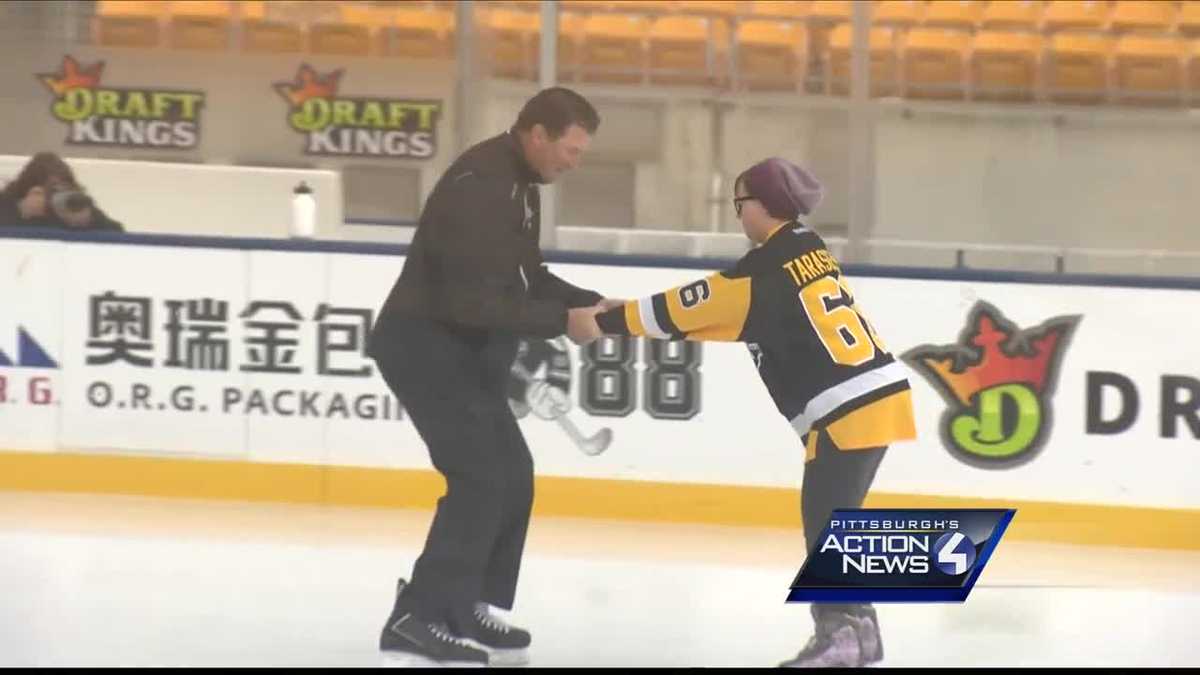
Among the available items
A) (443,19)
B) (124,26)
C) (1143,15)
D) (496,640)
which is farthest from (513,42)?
(496,640)

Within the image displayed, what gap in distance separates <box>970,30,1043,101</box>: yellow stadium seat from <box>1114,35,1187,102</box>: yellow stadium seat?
1.38 feet

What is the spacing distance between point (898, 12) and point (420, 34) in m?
2.43

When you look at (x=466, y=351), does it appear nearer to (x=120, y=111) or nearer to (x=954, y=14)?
(x=120, y=111)

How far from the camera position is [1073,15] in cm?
1146

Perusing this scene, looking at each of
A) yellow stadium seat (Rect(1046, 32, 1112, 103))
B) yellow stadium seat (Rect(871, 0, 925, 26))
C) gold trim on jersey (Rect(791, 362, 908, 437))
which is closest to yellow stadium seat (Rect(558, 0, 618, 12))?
yellow stadium seat (Rect(871, 0, 925, 26))

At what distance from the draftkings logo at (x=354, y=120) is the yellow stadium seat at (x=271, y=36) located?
134 mm

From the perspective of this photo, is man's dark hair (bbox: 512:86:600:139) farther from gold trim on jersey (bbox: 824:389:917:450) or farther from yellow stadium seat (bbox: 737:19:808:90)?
yellow stadium seat (bbox: 737:19:808:90)

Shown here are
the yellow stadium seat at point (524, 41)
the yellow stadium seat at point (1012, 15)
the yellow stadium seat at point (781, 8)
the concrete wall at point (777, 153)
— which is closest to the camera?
the yellow stadium seat at point (524, 41)

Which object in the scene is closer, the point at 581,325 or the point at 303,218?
the point at 581,325

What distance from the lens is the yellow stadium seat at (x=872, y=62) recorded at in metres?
9.55

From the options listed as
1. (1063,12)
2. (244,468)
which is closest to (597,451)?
(244,468)

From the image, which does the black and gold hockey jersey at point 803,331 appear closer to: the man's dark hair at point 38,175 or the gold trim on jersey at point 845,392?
the gold trim on jersey at point 845,392

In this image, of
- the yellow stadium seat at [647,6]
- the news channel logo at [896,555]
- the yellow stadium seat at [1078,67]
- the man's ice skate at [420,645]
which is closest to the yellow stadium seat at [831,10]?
the yellow stadium seat at [647,6]

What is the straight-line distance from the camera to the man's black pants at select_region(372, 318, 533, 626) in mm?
5148
